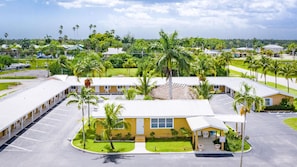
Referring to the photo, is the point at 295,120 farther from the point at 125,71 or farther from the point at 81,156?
the point at 125,71

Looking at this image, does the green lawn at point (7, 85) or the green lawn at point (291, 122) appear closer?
the green lawn at point (291, 122)

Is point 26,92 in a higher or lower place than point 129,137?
higher

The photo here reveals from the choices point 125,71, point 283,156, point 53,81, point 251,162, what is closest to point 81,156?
point 251,162

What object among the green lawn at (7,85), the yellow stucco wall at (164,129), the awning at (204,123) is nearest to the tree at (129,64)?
the green lawn at (7,85)

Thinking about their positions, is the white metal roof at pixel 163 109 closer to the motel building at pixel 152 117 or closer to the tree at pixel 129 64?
the motel building at pixel 152 117

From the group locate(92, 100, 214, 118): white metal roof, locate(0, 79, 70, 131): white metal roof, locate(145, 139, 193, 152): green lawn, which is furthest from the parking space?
locate(145, 139, 193, 152): green lawn

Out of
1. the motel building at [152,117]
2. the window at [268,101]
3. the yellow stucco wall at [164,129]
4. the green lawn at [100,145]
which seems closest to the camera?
the green lawn at [100,145]
